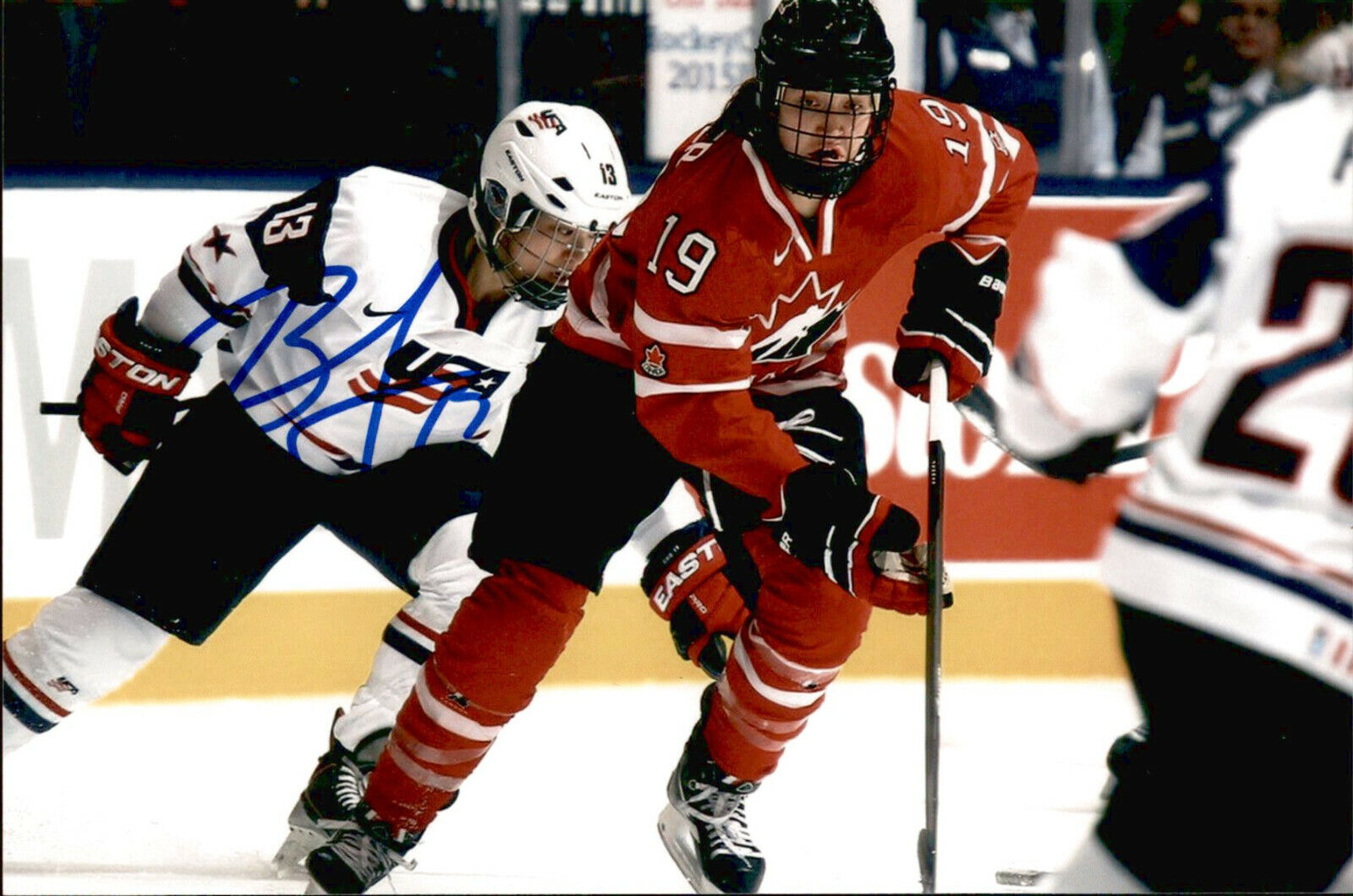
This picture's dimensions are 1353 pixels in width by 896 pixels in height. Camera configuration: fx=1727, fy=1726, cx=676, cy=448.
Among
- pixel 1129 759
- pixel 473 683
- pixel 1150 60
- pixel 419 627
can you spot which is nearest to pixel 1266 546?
pixel 1129 759

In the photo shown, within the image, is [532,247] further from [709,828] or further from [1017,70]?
[1017,70]

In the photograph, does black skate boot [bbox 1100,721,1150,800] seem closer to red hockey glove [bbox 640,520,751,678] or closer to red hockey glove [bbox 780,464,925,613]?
red hockey glove [bbox 780,464,925,613]

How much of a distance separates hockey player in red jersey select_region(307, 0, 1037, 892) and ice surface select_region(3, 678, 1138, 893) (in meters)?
0.17

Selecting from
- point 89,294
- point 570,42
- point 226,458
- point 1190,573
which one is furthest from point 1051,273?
point 89,294

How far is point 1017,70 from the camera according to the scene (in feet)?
10.2

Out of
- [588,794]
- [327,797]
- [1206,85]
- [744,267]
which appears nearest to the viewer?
[744,267]

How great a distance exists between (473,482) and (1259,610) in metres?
1.43

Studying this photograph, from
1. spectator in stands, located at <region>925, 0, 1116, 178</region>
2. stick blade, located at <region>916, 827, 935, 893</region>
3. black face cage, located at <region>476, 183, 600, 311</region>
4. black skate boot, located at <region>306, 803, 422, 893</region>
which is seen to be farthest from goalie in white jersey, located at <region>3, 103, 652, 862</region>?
spectator in stands, located at <region>925, 0, 1116, 178</region>

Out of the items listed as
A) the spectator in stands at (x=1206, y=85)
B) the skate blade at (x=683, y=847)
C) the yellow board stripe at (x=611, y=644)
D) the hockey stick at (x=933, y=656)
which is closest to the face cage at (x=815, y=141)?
the hockey stick at (x=933, y=656)

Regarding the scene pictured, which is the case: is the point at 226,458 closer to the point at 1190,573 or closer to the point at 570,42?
the point at 570,42

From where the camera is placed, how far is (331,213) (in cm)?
227

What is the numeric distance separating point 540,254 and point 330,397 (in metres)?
0.37

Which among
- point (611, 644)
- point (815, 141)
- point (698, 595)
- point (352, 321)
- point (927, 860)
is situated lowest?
point (611, 644)

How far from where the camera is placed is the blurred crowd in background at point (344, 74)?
2863 millimetres
